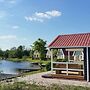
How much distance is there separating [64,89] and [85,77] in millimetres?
6792

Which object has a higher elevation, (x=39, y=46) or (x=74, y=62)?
(x=39, y=46)

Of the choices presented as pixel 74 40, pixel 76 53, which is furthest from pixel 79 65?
pixel 76 53

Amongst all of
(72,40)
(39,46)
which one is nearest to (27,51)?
(39,46)

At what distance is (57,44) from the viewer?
2008cm

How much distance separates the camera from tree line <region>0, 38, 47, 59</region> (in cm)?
8188

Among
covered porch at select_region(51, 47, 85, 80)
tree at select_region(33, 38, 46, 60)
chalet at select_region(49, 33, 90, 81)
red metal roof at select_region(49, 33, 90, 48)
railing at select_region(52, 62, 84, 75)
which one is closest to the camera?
chalet at select_region(49, 33, 90, 81)

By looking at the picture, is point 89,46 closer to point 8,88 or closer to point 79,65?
point 79,65

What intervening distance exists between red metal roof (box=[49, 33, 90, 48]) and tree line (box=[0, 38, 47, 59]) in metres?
60.1

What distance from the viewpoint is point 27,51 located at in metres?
121

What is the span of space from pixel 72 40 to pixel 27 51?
102 meters

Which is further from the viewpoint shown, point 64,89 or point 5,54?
point 5,54

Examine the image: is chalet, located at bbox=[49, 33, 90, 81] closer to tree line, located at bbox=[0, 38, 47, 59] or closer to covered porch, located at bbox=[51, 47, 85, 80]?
covered porch, located at bbox=[51, 47, 85, 80]

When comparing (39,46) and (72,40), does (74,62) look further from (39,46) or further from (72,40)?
(39,46)

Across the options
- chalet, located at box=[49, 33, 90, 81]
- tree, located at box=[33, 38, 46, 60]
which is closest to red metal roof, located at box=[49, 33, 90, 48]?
chalet, located at box=[49, 33, 90, 81]
